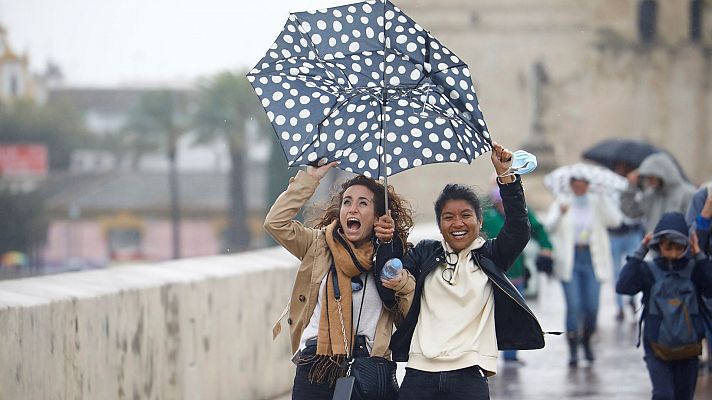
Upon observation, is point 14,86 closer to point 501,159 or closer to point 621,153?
point 621,153

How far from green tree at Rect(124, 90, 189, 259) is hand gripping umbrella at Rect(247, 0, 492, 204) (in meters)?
105

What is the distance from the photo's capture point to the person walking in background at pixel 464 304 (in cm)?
609

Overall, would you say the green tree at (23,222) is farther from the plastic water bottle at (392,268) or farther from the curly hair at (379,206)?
the plastic water bottle at (392,268)

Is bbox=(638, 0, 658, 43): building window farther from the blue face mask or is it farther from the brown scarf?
the brown scarf

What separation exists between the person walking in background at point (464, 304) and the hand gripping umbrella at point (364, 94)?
10.2 inches

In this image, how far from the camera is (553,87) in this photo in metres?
51.3

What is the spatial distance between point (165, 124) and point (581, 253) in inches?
4344

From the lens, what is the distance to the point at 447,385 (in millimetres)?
6059

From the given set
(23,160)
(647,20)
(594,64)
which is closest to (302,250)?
(594,64)

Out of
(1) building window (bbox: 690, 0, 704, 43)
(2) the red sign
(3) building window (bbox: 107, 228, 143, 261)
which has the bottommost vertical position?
(3) building window (bbox: 107, 228, 143, 261)

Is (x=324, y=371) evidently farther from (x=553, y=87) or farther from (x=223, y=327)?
(x=553, y=87)

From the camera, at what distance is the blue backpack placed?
8.55m

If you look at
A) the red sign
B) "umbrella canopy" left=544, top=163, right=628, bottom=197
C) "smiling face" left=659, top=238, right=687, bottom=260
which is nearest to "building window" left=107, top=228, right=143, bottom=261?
the red sign

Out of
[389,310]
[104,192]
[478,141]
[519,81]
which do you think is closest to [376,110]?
[478,141]
